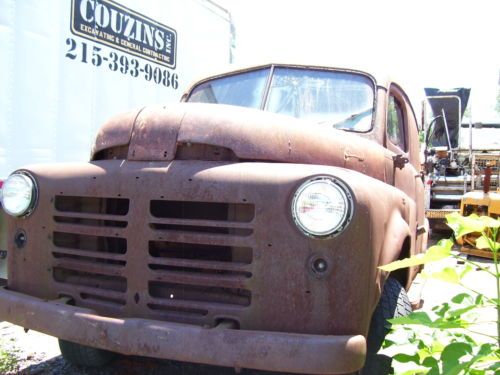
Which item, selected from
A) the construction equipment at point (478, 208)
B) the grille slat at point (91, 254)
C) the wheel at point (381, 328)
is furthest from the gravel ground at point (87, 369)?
the construction equipment at point (478, 208)

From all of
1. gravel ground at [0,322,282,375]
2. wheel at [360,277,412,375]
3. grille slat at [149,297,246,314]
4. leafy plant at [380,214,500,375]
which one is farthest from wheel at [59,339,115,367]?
leafy plant at [380,214,500,375]

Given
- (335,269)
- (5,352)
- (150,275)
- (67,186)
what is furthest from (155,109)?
(5,352)

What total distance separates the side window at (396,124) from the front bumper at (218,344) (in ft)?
6.57

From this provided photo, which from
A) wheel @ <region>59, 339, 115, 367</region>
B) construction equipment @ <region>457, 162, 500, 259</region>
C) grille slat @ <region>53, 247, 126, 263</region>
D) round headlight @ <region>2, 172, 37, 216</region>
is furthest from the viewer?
construction equipment @ <region>457, 162, 500, 259</region>

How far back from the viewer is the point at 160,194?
2.31 m

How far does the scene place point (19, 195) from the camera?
2705mm

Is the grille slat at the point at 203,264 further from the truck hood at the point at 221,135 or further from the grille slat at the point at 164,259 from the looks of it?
the truck hood at the point at 221,135

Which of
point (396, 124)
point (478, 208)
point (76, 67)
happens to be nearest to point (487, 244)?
point (396, 124)

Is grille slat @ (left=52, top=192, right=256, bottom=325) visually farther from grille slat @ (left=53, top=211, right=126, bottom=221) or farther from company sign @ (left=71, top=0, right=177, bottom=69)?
company sign @ (left=71, top=0, right=177, bottom=69)

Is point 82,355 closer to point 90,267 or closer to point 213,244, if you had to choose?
point 90,267

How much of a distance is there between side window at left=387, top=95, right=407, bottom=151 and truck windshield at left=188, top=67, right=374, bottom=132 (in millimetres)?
285

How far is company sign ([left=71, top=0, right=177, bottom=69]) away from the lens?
16.9ft

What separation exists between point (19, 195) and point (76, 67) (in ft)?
9.38

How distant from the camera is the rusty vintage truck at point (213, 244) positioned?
2.06m
